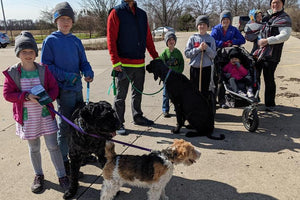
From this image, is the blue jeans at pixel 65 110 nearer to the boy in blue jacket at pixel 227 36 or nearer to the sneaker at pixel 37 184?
the sneaker at pixel 37 184

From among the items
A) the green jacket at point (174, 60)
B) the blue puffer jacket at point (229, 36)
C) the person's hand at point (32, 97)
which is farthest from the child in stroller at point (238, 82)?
the person's hand at point (32, 97)

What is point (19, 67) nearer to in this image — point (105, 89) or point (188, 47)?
point (188, 47)

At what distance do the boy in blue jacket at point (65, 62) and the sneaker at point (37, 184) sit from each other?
345 mm

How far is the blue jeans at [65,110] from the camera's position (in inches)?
127

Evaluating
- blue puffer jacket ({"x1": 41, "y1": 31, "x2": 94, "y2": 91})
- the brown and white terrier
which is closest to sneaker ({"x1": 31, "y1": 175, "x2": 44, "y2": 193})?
the brown and white terrier

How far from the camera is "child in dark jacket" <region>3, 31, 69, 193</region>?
8.93 ft

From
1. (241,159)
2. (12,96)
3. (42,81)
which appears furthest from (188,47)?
(12,96)

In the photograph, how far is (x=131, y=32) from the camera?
4.45m

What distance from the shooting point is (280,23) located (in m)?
5.00

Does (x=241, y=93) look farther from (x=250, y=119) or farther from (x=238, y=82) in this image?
(x=250, y=119)

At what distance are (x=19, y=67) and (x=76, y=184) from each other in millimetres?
1565

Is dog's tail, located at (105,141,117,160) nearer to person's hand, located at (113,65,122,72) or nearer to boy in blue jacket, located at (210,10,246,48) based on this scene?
person's hand, located at (113,65,122,72)

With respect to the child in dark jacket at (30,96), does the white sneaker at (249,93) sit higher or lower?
lower

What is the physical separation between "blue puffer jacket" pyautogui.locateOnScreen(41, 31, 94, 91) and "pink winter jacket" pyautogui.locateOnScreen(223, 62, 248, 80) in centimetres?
330
